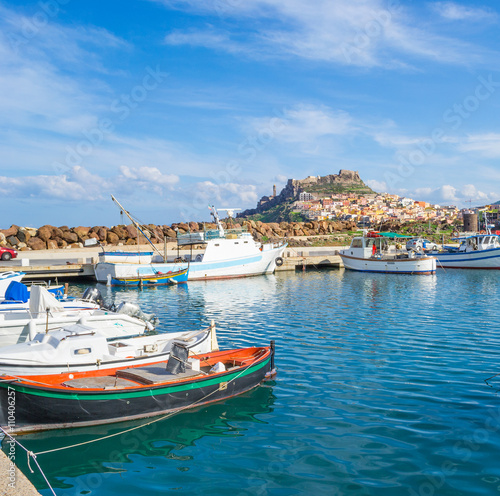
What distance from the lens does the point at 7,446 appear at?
8.08 meters

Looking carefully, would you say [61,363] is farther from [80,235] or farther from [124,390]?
[80,235]

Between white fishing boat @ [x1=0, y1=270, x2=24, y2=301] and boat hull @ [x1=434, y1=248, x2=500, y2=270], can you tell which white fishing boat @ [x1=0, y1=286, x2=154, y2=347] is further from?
boat hull @ [x1=434, y1=248, x2=500, y2=270]

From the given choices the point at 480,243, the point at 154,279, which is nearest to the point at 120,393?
the point at 154,279

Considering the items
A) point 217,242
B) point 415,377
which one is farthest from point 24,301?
point 217,242

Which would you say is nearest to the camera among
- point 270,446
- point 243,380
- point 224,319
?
point 270,446

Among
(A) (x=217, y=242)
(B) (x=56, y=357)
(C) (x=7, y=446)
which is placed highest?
(A) (x=217, y=242)

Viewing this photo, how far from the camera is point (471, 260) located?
4506 centimetres

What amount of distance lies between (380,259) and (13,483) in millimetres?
40323

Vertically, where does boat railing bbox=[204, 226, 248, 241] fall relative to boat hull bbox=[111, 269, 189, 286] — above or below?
above

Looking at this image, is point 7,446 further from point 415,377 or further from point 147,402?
point 415,377

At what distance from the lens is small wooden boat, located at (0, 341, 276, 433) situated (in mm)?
8211

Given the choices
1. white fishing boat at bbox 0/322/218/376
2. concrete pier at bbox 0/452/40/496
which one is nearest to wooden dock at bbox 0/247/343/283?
white fishing boat at bbox 0/322/218/376

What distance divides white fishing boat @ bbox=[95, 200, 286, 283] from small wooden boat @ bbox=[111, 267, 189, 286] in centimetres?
39

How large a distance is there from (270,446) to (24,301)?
1421cm
